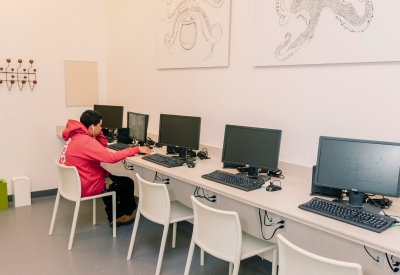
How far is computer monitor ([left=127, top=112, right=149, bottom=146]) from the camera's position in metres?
3.60

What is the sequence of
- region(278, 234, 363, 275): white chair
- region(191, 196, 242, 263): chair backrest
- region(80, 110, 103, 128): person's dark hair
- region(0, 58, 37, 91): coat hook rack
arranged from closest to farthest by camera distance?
region(278, 234, 363, 275): white chair → region(191, 196, 242, 263): chair backrest → region(80, 110, 103, 128): person's dark hair → region(0, 58, 37, 91): coat hook rack

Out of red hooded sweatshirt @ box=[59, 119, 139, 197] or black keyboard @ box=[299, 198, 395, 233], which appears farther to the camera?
red hooded sweatshirt @ box=[59, 119, 139, 197]

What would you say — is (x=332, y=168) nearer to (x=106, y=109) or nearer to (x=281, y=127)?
(x=281, y=127)

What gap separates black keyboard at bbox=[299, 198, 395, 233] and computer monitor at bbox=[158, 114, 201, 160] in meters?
1.33

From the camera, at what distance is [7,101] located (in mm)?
4188

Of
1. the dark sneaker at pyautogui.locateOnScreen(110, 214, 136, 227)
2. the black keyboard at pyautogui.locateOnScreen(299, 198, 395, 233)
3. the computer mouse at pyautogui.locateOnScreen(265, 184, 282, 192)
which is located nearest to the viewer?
the black keyboard at pyautogui.locateOnScreen(299, 198, 395, 233)

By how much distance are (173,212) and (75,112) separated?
2.65m

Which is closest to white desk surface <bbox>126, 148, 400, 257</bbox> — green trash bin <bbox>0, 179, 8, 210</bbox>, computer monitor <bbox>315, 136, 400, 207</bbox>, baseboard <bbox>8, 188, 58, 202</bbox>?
computer monitor <bbox>315, 136, 400, 207</bbox>

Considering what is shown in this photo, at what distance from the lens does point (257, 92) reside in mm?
2926

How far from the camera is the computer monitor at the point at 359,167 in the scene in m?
1.88

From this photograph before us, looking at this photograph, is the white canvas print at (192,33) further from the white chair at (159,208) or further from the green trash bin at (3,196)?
the green trash bin at (3,196)

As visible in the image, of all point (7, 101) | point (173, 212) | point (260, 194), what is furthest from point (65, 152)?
point (260, 194)

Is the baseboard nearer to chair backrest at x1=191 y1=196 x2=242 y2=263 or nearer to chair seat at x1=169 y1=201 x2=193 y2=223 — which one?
chair seat at x1=169 y1=201 x2=193 y2=223

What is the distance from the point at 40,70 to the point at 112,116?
1.09m
